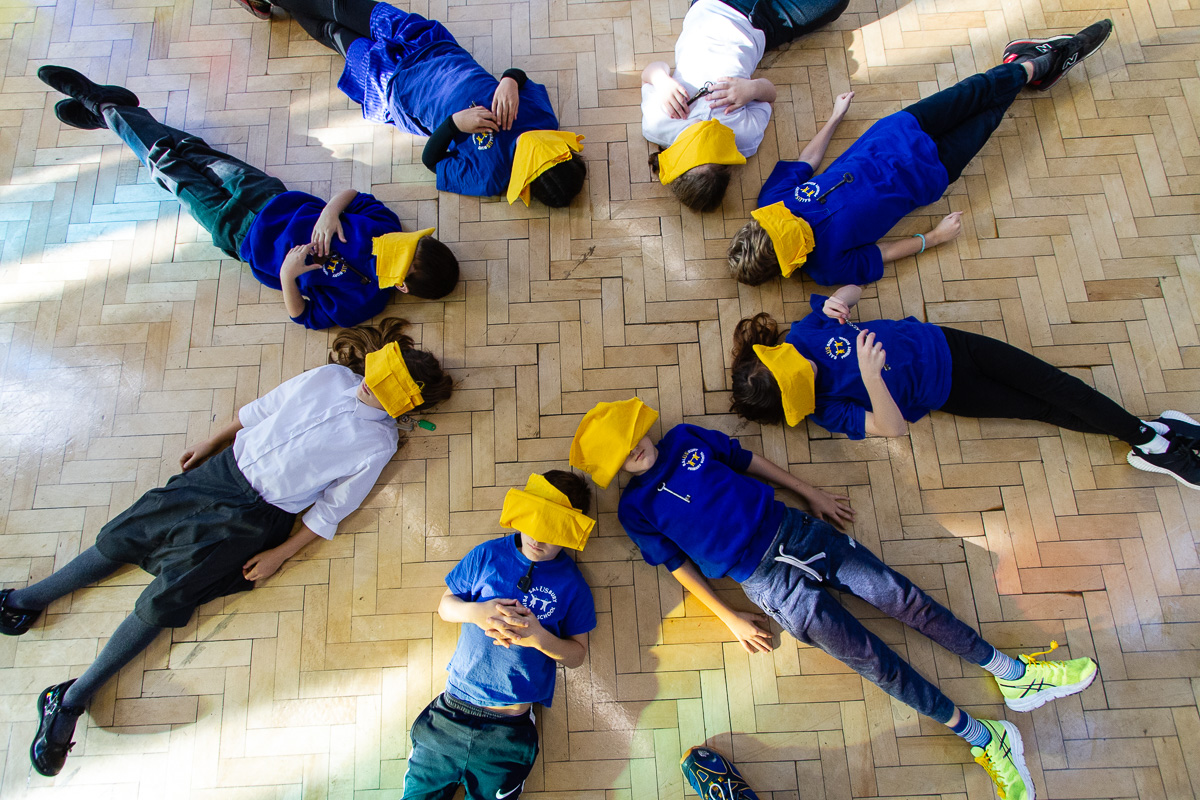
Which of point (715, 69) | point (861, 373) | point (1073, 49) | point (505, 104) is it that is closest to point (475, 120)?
point (505, 104)

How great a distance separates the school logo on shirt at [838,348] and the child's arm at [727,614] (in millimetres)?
1107

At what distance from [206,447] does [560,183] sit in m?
2.07

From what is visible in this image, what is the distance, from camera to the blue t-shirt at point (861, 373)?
109 inches

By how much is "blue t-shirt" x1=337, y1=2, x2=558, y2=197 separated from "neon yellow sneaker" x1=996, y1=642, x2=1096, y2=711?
326 cm

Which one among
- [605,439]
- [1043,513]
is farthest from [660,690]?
[1043,513]

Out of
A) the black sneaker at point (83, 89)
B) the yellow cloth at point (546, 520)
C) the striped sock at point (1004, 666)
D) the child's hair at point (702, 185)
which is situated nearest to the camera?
the yellow cloth at point (546, 520)

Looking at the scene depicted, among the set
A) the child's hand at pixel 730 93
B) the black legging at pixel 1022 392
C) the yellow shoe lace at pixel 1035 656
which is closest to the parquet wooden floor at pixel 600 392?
the yellow shoe lace at pixel 1035 656

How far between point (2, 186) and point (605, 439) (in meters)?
3.53

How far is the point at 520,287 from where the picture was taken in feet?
10.4

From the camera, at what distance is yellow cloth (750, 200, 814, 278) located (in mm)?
2826

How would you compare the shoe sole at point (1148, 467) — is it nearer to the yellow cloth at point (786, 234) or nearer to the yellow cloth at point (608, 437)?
the yellow cloth at point (786, 234)

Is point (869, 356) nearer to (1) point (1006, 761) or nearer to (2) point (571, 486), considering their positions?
(2) point (571, 486)

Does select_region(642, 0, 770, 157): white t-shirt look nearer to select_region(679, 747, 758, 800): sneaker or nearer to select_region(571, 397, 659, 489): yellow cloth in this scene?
select_region(571, 397, 659, 489): yellow cloth

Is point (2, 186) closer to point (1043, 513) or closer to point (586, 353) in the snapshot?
point (586, 353)
